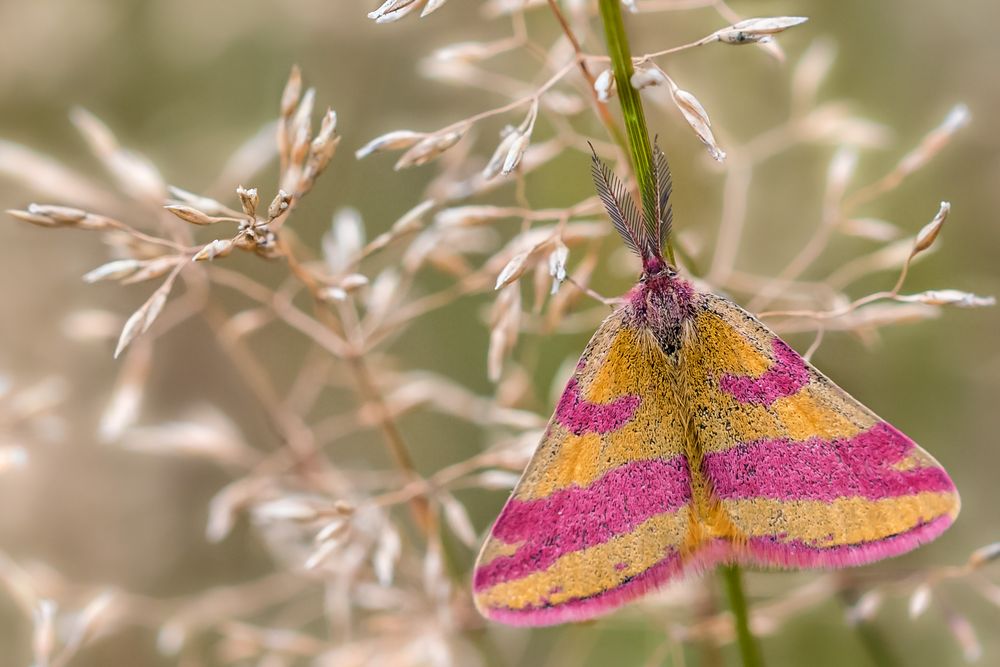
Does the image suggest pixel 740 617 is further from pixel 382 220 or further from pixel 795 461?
pixel 382 220

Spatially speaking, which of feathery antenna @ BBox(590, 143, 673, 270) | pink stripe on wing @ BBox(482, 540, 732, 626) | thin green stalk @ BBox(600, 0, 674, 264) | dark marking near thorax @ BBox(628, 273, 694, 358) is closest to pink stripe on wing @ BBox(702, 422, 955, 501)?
pink stripe on wing @ BBox(482, 540, 732, 626)

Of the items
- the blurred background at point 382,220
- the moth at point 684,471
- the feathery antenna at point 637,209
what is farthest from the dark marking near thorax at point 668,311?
the blurred background at point 382,220

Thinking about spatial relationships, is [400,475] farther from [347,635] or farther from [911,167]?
Answer: [911,167]

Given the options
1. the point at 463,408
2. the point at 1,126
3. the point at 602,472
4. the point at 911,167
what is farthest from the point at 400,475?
the point at 1,126

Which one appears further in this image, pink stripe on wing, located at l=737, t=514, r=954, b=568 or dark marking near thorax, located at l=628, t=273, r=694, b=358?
dark marking near thorax, located at l=628, t=273, r=694, b=358

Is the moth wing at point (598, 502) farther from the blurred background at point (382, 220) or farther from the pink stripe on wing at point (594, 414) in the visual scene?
the blurred background at point (382, 220)

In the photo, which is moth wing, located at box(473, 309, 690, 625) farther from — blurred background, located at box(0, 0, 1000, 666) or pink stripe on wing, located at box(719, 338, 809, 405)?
blurred background, located at box(0, 0, 1000, 666)
